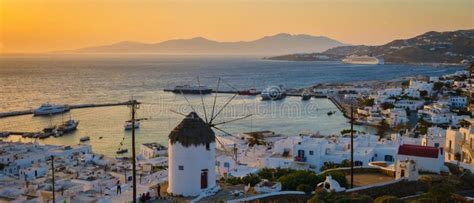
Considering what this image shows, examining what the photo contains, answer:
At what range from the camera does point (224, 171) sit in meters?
22.7

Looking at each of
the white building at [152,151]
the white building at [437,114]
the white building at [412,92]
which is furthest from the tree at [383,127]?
the white building at [152,151]

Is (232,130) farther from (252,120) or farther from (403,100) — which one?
(403,100)

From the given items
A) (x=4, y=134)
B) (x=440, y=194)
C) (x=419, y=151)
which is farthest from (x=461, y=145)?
(x=4, y=134)

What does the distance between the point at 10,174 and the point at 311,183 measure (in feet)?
58.1

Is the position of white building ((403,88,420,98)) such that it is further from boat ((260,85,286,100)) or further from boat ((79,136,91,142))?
boat ((79,136,91,142))

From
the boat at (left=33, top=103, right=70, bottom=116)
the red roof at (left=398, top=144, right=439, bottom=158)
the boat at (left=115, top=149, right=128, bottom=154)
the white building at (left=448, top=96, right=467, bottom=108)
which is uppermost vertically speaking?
the red roof at (left=398, top=144, right=439, bottom=158)

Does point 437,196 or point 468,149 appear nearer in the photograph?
point 437,196

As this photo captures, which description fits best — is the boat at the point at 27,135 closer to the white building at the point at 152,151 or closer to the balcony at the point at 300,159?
the white building at the point at 152,151

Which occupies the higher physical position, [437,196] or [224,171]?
[437,196]

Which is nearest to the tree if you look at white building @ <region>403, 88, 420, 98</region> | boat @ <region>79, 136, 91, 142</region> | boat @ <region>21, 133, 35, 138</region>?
white building @ <region>403, 88, 420, 98</region>

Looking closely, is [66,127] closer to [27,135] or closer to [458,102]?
[27,135]

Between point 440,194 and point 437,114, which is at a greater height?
point 440,194

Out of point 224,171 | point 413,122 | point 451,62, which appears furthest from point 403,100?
point 451,62

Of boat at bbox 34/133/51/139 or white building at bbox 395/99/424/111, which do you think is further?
white building at bbox 395/99/424/111
